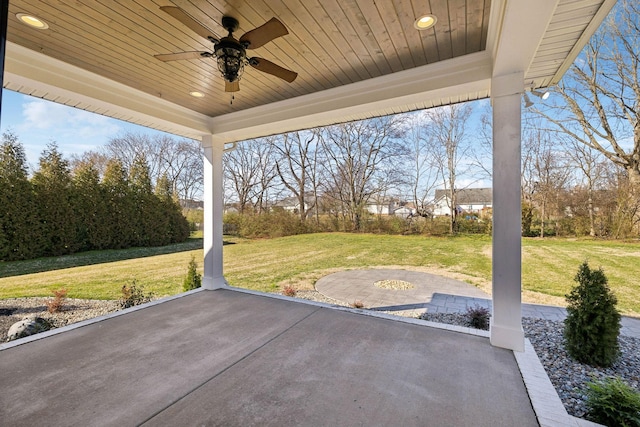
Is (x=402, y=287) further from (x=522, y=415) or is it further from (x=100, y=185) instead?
(x=100, y=185)

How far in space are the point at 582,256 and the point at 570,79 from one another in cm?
299

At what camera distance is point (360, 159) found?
984cm

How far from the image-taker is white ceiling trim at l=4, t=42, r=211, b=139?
2449mm

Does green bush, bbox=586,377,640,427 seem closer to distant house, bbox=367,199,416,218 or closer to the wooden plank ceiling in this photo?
the wooden plank ceiling

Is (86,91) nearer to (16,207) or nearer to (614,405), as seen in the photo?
(16,207)

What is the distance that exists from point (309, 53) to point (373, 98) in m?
0.86

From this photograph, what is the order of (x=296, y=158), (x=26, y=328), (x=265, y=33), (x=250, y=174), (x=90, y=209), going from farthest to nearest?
1. (x=296, y=158)
2. (x=250, y=174)
3. (x=90, y=209)
4. (x=26, y=328)
5. (x=265, y=33)

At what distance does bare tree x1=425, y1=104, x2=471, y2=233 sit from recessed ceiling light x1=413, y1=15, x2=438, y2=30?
6.50m

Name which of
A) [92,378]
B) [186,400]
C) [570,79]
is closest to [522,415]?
[186,400]

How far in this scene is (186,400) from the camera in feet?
5.84

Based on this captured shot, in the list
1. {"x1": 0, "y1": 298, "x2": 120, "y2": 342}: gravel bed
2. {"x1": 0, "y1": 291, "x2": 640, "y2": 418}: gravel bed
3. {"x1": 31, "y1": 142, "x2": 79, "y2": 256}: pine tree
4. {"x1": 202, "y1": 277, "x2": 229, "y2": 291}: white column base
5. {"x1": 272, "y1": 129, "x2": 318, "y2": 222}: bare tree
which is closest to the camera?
{"x1": 0, "y1": 291, "x2": 640, "y2": 418}: gravel bed

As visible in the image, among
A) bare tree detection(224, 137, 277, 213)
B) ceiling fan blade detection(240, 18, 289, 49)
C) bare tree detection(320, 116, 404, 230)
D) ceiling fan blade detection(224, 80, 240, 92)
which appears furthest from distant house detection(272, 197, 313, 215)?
ceiling fan blade detection(240, 18, 289, 49)

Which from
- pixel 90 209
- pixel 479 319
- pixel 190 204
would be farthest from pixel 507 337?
pixel 190 204

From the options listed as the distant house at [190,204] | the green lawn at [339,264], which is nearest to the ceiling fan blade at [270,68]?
the green lawn at [339,264]
